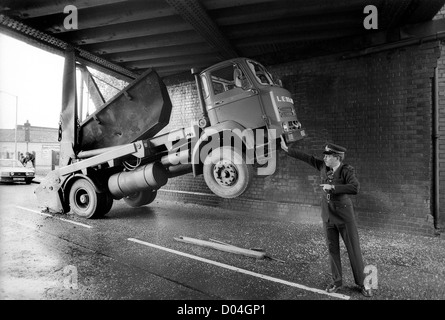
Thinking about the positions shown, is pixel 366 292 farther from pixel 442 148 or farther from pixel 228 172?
pixel 442 148

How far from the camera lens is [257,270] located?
3869 mm

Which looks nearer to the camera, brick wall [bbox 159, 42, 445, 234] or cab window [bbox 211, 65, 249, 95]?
cab window [bbox 211, 65, 249, 95]

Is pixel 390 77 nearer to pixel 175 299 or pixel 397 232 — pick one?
pixel 397 232

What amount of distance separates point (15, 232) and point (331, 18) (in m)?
7.38

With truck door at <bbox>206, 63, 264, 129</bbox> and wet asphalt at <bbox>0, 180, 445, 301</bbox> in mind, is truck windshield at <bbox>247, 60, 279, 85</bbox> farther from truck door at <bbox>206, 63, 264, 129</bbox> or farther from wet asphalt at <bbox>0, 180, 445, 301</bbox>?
wet asphalt at <bbox>0, 180, 445, 301</bbox>

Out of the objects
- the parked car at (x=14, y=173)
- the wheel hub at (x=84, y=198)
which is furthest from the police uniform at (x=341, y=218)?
the parked car at (x=14, y=173)

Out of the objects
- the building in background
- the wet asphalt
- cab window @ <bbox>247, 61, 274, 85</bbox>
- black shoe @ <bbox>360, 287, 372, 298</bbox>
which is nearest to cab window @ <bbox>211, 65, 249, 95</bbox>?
cab window @ <bbox>247, 61, 274, 85</bbox>

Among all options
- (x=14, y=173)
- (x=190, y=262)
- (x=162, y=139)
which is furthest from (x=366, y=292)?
(x=14, y=173)

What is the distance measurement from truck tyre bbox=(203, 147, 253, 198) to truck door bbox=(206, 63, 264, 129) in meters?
0.58

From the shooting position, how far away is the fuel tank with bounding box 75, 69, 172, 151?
6336 millimetres

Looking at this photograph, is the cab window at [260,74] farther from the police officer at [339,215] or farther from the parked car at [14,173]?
the parked car at [14,173]

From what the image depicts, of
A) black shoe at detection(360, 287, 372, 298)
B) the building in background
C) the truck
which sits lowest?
black shoe at detection(360, 287, 372, 298)

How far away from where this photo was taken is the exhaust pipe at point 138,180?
6.36 meters
